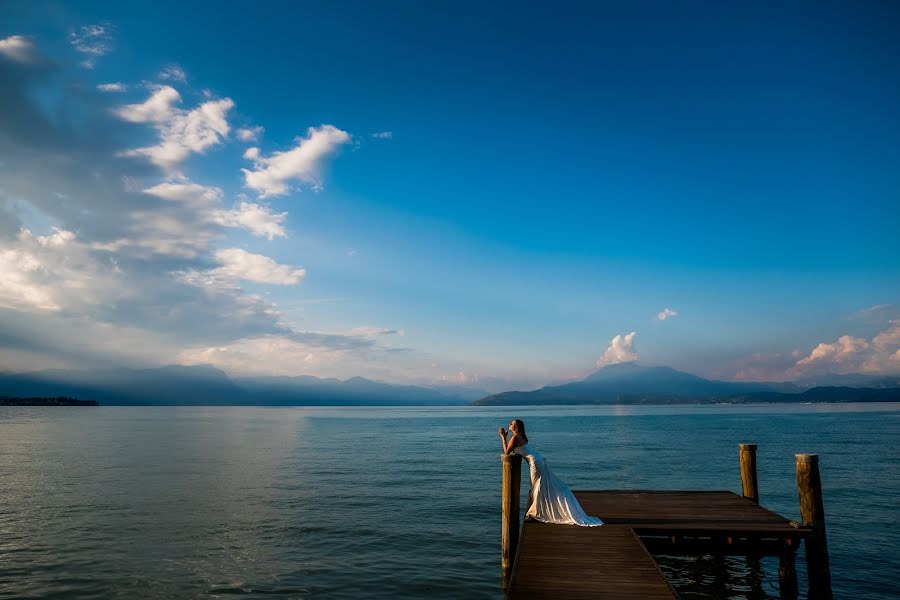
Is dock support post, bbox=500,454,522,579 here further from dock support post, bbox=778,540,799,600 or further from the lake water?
dock support post, bbox=778,540,799,600

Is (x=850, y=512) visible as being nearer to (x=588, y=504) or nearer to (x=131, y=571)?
(x=588, y=504)

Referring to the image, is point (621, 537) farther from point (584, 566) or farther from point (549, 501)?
point (584, 566)

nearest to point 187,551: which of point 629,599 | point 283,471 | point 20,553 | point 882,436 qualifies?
point 20,553

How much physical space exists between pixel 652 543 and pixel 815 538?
4242 mm

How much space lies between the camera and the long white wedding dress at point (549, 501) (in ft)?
50.3

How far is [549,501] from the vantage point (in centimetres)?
1562

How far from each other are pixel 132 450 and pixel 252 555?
144 ft

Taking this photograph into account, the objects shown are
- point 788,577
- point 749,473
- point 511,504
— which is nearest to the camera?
point 511,504

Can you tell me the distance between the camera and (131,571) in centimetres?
1638

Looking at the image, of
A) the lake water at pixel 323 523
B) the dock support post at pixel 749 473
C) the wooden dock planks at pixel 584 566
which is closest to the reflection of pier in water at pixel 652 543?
the wooden dock planks at pixel 584 566

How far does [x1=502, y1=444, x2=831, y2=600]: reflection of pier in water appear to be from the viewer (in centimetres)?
1102

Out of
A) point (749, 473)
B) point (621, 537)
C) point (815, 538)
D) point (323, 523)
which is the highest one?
point (749, 473)

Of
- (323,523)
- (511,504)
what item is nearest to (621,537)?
(511,504)

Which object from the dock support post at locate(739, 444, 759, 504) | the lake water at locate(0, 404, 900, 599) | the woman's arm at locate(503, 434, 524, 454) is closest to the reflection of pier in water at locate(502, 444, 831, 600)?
the woman's arm at locate(503, 434, 524, 454)
